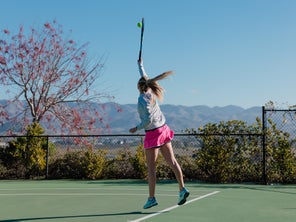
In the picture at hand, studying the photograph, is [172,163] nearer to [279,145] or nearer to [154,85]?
[154,85]

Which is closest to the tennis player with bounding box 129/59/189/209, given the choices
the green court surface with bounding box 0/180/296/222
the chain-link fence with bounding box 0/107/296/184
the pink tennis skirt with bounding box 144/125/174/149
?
the pink tennis skirt with bounding box 144/125/174/149

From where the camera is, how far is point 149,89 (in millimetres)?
6453

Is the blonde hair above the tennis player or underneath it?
above

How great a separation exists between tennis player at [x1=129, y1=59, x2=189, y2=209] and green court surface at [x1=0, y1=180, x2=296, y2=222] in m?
0.48

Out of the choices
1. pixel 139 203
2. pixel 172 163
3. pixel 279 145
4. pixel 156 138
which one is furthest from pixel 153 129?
pixel 279 145

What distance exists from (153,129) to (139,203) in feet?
5.80

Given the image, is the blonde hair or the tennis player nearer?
the tennis player

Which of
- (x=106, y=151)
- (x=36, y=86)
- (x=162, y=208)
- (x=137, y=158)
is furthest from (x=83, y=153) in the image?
(x=36, y=86)

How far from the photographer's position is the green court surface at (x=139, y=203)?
6250mm

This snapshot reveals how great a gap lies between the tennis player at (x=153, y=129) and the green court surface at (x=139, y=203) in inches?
19.1

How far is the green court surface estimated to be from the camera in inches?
246

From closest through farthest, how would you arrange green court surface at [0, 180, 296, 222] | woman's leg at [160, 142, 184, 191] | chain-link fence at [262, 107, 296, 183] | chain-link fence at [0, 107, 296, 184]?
1. green court surface at [0, 180, 296, 222]
2. woman's leg at [160, 142, 184, 191]
3. chain-link fence at [262, 107, 296, 183]
4. chain-link fence at [0, 107, 296, 184]

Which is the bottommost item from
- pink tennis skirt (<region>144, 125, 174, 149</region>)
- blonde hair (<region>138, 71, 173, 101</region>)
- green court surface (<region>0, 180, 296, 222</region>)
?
green court surface (<region>0, 180, 296, 222</region>)

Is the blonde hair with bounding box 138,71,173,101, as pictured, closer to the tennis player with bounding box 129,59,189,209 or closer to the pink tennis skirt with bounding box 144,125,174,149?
the tennis player with bounding box 129,59,189,209
